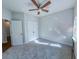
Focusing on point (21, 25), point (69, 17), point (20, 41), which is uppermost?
point (69, 17)

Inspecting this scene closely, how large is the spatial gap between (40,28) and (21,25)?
353 cm

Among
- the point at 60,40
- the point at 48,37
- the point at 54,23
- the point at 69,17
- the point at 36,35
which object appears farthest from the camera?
the point at 36,35

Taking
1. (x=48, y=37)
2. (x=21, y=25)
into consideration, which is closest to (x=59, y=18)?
(x=48, y=37)

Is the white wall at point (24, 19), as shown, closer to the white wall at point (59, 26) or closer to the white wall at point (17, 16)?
the white wall at point (17, 16)

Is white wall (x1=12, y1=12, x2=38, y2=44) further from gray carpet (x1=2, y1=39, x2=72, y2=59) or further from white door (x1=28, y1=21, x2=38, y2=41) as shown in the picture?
gray carpet (x1=2, y1=39, x2=72, y2=59)

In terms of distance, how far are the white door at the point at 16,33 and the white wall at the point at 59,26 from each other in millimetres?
2760

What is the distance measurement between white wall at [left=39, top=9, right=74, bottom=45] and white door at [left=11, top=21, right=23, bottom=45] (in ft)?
9.06

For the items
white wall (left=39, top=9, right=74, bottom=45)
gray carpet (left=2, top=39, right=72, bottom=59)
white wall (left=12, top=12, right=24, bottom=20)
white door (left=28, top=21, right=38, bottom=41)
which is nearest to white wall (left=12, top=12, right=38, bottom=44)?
white wall (left=12, top=12, right=24, bottom=20)

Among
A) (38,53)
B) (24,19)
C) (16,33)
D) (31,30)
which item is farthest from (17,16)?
(38,53)

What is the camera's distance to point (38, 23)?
36.9ft

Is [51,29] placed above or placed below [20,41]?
above

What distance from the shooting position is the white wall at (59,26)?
296 inches

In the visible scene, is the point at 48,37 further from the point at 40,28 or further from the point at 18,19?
the point at 18,19

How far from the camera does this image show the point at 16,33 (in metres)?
7.64
